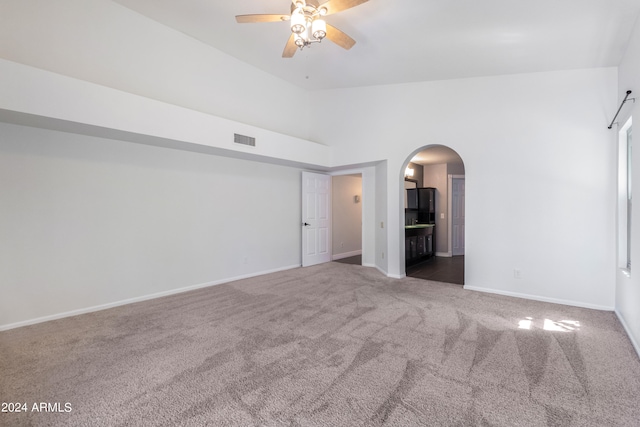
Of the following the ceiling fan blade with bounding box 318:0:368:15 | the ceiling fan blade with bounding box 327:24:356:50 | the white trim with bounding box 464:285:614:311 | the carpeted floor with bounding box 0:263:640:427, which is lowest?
the white trim with bounding box 464:285:614:311

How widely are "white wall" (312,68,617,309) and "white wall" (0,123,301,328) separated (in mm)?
3383

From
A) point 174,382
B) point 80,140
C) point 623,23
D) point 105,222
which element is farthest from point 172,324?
point 623,23

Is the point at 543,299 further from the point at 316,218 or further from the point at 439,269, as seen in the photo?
the point at 316,218

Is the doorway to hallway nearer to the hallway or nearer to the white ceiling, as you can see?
the hallway

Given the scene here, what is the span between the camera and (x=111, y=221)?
12.7ft

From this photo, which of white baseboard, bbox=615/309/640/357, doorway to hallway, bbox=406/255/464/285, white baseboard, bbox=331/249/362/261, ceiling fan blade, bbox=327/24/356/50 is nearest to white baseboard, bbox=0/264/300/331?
white baseboard, bbox=331/249/362/261

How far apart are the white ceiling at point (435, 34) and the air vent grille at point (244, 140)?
1.31 meters

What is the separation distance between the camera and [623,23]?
285 cm

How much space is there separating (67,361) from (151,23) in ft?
13.8

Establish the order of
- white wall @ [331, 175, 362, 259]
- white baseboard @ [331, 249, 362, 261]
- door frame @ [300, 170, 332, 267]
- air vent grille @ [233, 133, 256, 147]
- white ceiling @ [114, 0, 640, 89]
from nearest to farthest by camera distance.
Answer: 1. white ceiling @ [114, 0, 640, 89]
2. air vent grille @ [233, 133, 256, 147]
3. door frame @ [300, 170, 332, 267]
4. white baseboard @ [331, 249, 362, 261]
5. white wall @ [331, 175, 362, 259]

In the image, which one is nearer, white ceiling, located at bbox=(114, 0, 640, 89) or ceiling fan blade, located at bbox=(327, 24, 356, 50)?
white ceiling, located at bbox=(114, 0, 640, 89)

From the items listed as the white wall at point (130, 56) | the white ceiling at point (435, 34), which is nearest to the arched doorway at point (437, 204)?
the white ceiling at point (435, 34)

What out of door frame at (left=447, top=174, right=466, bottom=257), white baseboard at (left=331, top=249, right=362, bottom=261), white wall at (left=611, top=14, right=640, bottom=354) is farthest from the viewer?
door frame at (left=447, top=174, right=466, bottom=257)

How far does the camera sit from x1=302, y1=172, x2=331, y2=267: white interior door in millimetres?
6469
